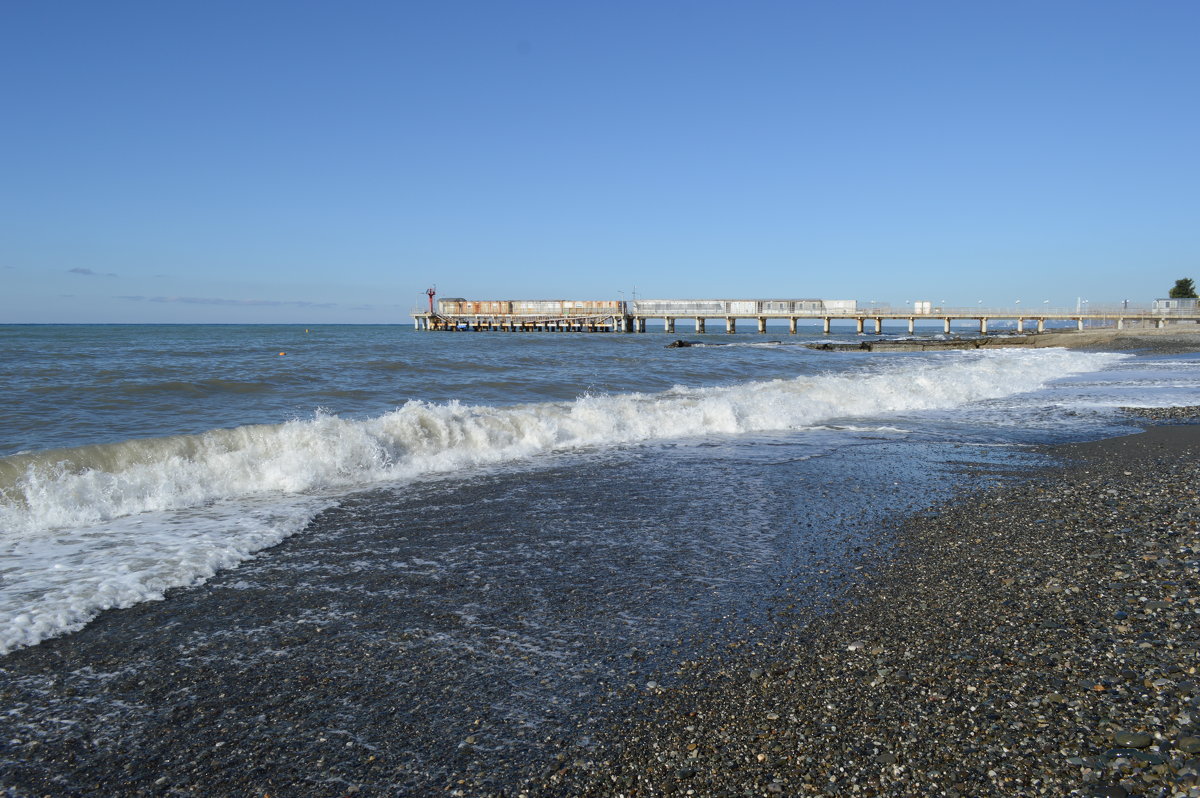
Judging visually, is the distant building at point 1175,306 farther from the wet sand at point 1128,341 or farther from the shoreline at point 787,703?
the shoreline at point 787,703

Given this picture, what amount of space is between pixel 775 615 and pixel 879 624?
56 cm

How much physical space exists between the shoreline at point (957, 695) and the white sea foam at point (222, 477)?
3620 millimetres

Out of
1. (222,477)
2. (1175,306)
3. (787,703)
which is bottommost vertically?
(787,703)

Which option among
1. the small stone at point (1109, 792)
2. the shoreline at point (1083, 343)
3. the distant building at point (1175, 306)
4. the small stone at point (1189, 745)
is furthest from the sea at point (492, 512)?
the distant building at point (1175, 306)

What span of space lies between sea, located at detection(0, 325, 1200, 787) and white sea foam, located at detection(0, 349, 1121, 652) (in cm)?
3

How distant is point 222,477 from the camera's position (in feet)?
25.9

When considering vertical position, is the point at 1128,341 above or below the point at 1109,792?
above

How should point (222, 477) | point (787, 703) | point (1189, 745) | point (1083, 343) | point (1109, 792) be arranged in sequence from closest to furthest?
point (1109, 792), point (1189, 745), point (787, 703), point (222, 477), point (1083, 343)

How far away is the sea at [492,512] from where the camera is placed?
3.84 metres

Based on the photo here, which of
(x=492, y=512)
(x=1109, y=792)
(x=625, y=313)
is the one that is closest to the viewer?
(x=1109, y=792)

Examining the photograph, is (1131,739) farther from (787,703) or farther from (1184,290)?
(1184,290)

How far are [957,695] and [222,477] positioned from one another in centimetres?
751

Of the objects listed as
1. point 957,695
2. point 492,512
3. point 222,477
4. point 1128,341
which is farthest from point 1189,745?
point 1128,341

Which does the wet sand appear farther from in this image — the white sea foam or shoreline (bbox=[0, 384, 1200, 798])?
shoreline (bbox=[0, 384, 1200, 798])
